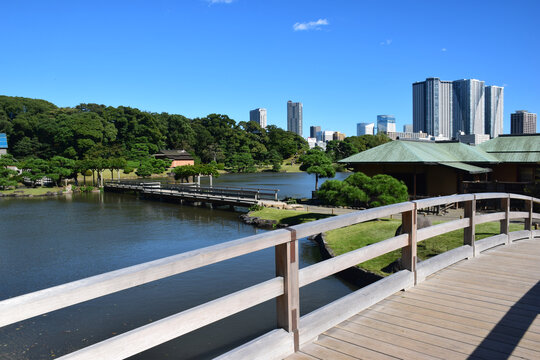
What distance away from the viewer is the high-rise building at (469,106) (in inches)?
6029

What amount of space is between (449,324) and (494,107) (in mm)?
173987

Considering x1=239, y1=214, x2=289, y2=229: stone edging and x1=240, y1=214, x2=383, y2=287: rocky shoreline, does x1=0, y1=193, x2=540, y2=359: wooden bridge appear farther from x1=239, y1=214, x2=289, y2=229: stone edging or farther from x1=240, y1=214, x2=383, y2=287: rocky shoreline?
x1=239, y1=214, x2=289, y2=229: stone edging

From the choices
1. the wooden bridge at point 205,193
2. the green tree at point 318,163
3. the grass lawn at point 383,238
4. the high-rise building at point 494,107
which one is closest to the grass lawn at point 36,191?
the wooden bridge at point 205,193

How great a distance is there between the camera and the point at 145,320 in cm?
894

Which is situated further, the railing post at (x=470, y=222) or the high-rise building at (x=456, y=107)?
the high-rise building at (x=456, y=107)

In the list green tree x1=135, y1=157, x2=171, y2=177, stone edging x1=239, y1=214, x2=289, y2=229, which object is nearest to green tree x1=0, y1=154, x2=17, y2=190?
green tree x1=135, y1=157, x2=171, y2=177

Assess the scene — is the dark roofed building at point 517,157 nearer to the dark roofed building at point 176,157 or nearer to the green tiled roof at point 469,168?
the green tiled roof at point 469,168

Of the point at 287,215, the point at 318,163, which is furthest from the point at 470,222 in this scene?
the point at 318,163

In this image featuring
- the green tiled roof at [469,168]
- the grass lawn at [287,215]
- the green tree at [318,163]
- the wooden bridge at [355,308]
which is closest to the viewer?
the wooden bridge at [355,308]

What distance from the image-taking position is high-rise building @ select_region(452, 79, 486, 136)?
153125 millimetres

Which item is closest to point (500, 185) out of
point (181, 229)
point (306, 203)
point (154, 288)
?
point (306, 203)

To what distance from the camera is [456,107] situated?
537ft

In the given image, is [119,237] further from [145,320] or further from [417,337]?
[417,337]

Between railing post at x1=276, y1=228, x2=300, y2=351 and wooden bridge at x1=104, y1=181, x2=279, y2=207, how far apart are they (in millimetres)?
23554
